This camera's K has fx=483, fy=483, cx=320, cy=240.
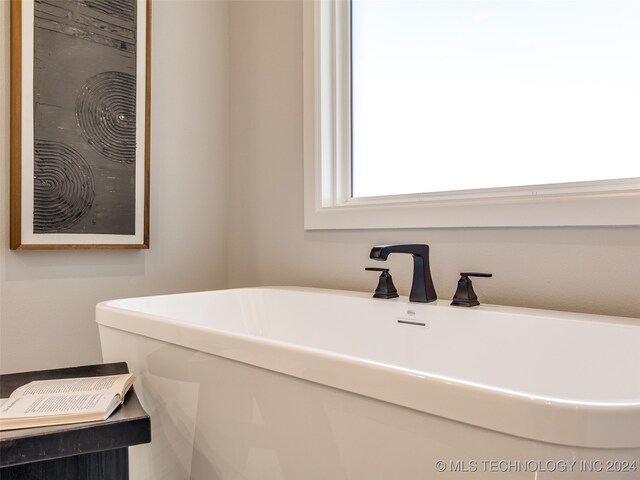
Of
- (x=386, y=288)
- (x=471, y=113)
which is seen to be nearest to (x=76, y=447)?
(x=386, y=288)

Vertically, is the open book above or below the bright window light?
below

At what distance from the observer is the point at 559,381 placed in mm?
1105

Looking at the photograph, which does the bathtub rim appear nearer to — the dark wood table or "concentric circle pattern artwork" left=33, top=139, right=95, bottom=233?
the dark wood table

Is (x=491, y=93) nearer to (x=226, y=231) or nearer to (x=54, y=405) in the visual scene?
(x=226, y=231)

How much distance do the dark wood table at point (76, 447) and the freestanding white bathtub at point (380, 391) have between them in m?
0.12

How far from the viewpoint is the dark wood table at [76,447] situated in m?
0.83

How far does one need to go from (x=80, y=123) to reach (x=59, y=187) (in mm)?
244

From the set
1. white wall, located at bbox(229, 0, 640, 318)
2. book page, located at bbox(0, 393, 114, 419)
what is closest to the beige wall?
white wall, located at bbox(229, 0, 640, 318)

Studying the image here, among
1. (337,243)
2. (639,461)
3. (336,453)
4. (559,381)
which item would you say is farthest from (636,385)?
(337,243)

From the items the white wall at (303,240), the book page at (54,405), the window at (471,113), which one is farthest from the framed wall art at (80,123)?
the book page at (54,405)

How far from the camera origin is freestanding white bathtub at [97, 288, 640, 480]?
55cm

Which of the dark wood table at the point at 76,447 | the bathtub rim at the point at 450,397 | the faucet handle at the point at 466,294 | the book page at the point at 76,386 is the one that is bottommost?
the dark wood table at the point at 76,447

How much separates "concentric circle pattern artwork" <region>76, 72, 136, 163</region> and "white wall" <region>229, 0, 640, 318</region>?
51 centimetres

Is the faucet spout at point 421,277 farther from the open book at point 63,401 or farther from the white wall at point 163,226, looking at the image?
the white wall at point 163,226
